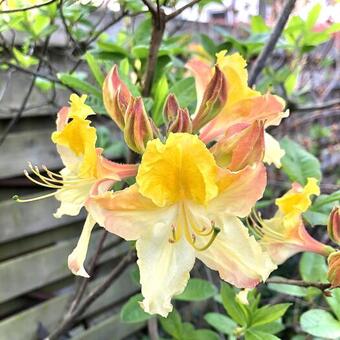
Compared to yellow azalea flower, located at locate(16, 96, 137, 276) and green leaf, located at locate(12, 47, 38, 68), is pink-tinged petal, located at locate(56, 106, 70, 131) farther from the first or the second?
green leaf, located at locate(12, 47, 38, 68)

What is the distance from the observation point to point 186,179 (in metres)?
0.62

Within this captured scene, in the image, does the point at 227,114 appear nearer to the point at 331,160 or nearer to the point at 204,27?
the point at 204,27

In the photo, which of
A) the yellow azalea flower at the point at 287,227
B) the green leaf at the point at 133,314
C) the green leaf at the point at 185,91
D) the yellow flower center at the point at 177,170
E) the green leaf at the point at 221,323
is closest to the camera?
the yellow flower center at the point at 177,170

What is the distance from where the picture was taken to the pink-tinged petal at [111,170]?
67 cm

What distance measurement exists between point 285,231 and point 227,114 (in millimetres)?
217

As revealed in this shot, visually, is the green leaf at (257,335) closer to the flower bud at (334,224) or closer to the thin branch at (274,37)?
the flower bud at (334,224)

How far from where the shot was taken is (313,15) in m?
1.32

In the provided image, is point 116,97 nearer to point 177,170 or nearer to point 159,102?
point 177,170

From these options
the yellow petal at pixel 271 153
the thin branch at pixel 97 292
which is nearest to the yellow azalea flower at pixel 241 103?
the yellow petal at pixel 271 153

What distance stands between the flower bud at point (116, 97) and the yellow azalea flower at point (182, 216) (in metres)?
0.11

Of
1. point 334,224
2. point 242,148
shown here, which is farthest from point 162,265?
point 334,224

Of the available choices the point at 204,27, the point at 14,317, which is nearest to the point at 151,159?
the point at 14,317

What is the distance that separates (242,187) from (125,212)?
14 cm

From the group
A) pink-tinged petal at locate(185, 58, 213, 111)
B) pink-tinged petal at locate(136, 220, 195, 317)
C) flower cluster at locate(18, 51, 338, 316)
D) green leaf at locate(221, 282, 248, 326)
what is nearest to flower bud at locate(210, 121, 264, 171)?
flower cluster at locate(18, 51, 338, 316)
